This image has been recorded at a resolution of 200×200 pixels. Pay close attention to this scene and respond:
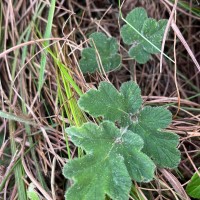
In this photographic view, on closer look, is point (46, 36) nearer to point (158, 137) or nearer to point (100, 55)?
point (100, 55)

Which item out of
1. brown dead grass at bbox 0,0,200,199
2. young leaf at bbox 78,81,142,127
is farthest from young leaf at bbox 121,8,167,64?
young leaf at bbox 78,81,142,127

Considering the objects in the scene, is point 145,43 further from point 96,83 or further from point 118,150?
point 118,150

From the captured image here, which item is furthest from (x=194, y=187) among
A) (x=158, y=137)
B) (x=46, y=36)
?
(x=46, y=36)

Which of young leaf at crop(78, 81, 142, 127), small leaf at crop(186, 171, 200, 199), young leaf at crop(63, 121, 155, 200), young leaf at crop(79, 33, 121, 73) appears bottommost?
small leaf at crop(186, 171, 200, 199)

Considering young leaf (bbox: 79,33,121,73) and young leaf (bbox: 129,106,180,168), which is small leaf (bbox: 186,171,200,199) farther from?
young leaf (bbox: 79,33,121,73)

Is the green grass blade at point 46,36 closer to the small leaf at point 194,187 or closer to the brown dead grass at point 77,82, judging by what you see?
the brown dead grass at point 77,82

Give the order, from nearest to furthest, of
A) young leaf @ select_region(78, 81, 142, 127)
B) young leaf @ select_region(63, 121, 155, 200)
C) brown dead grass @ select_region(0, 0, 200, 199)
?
young leaf @ select_region(63, 121, 155, 200), young leaf @ select_region(78, 81, 142, 127), brown dead grass @ select_region(0, 0, 200, 199)

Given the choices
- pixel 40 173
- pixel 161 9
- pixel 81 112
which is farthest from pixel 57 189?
pixel 161 9
